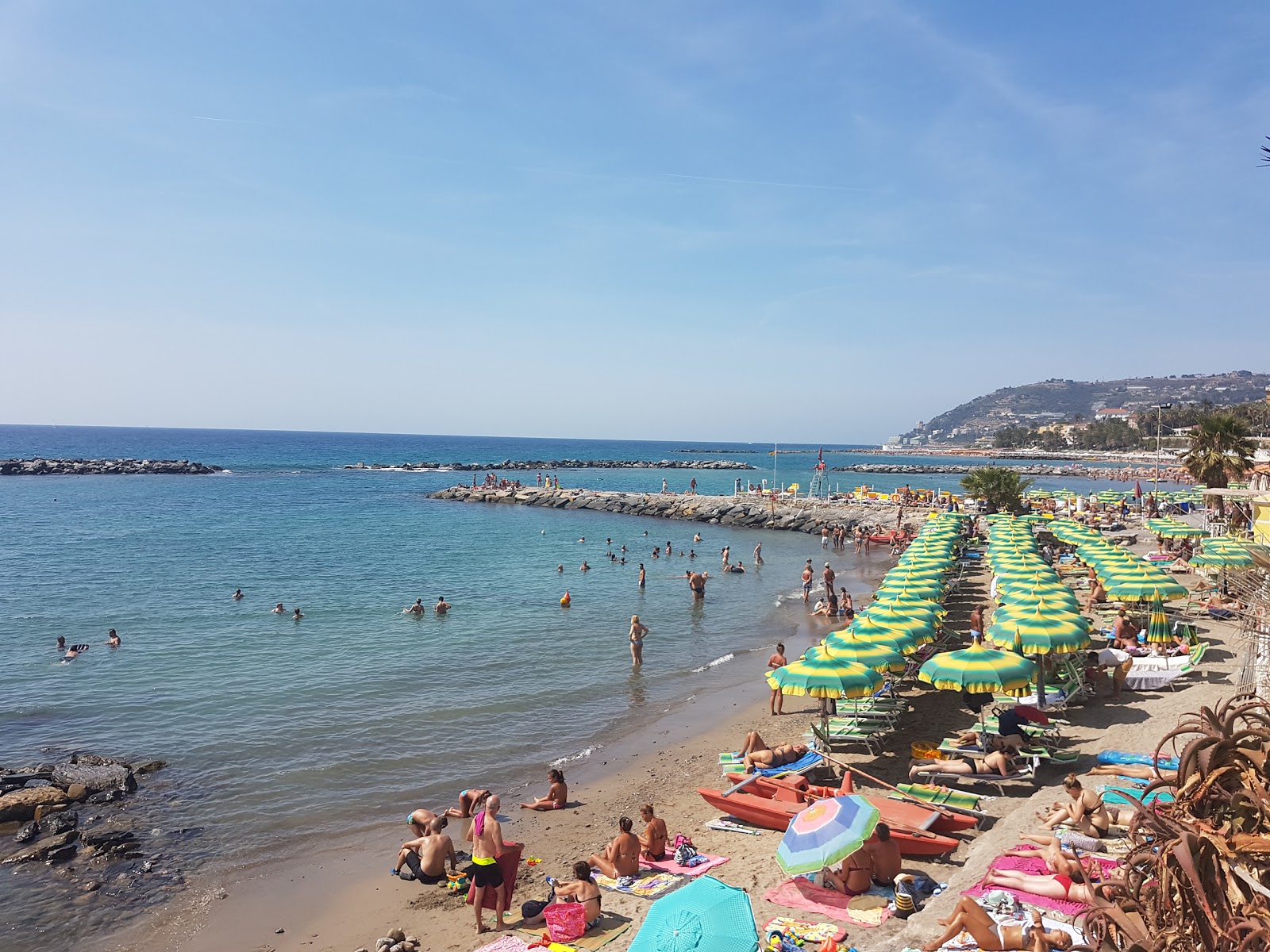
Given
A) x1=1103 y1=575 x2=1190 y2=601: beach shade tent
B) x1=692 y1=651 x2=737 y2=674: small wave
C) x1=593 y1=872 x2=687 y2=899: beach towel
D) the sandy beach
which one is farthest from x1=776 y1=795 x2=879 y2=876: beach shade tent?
x1=1103 y1=575 x2=1190 y2=601: beach shade tent

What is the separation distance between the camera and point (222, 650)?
20.2 meters

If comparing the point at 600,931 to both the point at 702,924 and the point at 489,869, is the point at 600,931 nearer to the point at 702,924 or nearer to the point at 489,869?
the point at 489,869

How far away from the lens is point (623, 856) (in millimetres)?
9023

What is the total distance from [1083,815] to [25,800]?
A: 13.7 meters

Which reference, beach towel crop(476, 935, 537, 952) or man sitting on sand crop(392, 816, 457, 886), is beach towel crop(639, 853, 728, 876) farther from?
man sitting on sand crop(392, 816, 457, 886)

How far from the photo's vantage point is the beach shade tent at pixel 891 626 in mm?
13320

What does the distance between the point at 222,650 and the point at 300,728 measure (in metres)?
7.08

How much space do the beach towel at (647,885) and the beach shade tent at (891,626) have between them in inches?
222

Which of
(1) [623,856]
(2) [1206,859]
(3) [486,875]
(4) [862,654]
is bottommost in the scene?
(1) [623,856]

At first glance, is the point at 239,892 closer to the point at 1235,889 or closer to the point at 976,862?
the point at 976,862

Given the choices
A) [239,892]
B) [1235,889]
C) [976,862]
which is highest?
[1235,889]

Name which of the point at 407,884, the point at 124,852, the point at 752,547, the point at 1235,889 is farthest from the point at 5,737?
the point at 752,547

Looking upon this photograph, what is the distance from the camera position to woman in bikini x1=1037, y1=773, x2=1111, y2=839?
8.14 m

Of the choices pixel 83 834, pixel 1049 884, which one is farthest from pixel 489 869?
pixel 83 834
